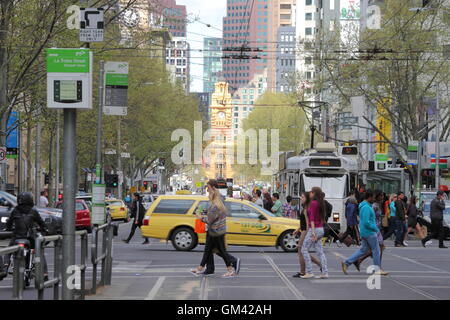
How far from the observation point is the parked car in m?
29.1

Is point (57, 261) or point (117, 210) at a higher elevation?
Answer: point (57, 261)

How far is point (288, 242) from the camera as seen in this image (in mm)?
Answer: 27125

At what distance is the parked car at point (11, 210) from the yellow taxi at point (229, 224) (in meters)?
3.47

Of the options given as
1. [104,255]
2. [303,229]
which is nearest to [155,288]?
[104,255]

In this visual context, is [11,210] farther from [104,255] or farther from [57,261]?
[57,261]

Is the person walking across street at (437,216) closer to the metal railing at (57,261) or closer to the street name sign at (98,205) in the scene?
the street name sign at (98,205)

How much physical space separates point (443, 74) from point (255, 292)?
112 feet

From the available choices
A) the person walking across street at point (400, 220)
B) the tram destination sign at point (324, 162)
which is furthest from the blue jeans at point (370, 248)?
the tram destination sign at point (324, 162)

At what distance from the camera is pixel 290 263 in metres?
22.5

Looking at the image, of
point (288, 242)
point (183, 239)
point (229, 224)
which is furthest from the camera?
point (183, 239)

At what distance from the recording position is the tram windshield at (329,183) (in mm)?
34688

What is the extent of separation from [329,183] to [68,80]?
78.9 ft

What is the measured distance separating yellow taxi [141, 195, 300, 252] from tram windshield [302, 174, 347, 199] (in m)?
7.69
